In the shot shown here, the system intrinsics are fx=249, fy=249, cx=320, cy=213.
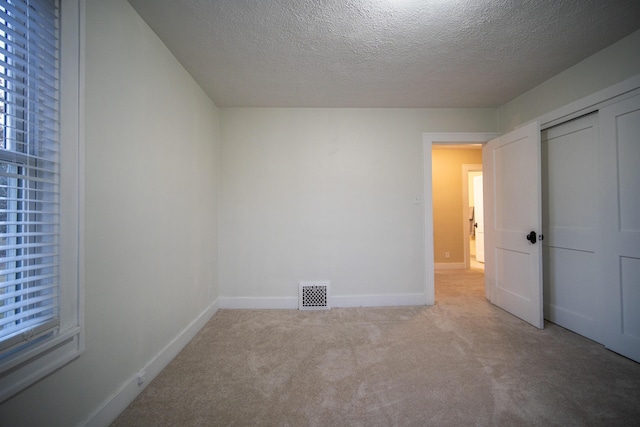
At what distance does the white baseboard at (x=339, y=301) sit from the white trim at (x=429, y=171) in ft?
0.83

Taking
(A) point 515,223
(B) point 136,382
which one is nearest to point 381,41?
(A) point 515,223

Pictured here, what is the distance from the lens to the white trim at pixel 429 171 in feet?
10.4

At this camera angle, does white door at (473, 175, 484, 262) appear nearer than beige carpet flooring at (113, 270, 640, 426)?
No

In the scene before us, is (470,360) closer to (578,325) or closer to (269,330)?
(578,325)

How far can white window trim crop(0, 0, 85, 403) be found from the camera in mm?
1127

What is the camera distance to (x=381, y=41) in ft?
6.29

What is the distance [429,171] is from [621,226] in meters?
1.70

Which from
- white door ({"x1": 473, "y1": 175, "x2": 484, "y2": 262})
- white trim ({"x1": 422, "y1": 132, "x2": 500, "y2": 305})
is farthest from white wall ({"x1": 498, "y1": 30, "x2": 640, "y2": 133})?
white door ({"x1": 473, "y1": 175, "x2": 484, "y2": 262})

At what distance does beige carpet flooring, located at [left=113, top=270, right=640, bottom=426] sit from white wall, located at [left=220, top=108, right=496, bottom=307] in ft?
1.88

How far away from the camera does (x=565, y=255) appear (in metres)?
2.49

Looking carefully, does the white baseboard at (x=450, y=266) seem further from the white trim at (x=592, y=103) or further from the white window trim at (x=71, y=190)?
the white window trim at (x=71, y=190)

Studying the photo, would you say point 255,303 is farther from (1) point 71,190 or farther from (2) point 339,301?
(1) point 71,190

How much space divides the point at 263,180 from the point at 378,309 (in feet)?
6.99

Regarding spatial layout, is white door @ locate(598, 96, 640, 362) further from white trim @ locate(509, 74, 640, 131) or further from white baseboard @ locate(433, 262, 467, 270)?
white baseboard @ locate(433, 262, 467, 270)
